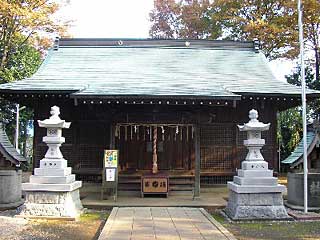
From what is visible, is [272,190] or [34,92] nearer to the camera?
[272,190]

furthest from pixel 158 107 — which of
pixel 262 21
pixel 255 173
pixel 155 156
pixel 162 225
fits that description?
pixel 262 21

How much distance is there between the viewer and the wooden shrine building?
40.9 ft

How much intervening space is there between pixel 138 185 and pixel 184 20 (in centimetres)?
1893

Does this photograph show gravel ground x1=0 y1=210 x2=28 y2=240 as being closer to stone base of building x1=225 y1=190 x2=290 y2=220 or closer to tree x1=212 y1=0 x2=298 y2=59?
stone base of building x1=225 y1=190 x2=290 y2=220

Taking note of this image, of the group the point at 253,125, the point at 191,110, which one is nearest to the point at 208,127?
the point at 191,110

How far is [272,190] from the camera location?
30.7ft

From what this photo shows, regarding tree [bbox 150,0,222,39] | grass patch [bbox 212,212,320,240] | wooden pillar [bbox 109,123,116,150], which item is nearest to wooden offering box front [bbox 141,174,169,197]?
wooden pillar [bbox 109,123,116,150]

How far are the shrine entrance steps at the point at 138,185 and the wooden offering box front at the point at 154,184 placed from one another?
3.07ft

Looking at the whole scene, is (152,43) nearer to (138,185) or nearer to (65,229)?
(138,185)

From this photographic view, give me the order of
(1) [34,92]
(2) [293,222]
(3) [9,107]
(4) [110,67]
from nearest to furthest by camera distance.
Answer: (2) [293,222] < (1) [34,92] < (4) [110,67] < (3) [9,107]

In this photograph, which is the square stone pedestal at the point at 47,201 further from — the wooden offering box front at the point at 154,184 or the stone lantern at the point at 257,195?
the stone lantern at the point at 257,195

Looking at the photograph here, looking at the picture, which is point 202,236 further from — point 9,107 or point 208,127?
point 9,107

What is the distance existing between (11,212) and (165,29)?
2344 cm

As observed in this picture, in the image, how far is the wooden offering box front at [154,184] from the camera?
40.6ft
